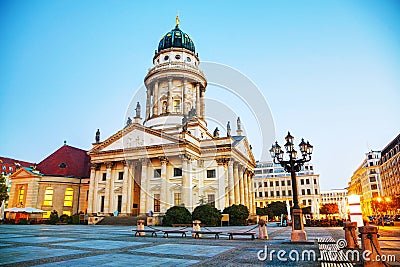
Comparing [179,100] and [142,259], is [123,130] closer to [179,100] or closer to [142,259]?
[179,100]

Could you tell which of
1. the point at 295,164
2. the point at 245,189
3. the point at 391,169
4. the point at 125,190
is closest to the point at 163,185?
the point at 125,190

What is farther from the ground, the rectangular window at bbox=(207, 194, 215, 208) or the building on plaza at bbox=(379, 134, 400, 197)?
the building on plaza at bbox=(379, 134, 400, 197)

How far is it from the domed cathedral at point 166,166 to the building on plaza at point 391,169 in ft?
138

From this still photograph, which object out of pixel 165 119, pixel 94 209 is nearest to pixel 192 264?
pixel 94 209

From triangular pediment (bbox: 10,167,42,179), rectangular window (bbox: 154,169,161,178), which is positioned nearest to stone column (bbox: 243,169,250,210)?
rectangular window (bbox: 154,169,161,178)

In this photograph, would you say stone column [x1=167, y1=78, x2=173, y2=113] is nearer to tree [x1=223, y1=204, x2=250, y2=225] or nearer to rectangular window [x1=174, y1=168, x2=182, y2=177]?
rectangular window [x1=174, y1=168, x2=182, y2=177]

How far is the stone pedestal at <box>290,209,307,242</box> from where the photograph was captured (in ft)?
45.9

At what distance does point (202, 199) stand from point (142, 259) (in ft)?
108

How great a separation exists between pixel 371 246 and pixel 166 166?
33.4 m

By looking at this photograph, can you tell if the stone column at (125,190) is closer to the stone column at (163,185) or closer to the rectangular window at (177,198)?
the stone column at (163,185)

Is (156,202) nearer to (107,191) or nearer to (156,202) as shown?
(156,202)

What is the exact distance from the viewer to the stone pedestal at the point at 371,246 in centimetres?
752

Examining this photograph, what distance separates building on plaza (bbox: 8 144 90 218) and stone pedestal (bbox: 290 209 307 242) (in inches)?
1695

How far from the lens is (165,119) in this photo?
4969cm
